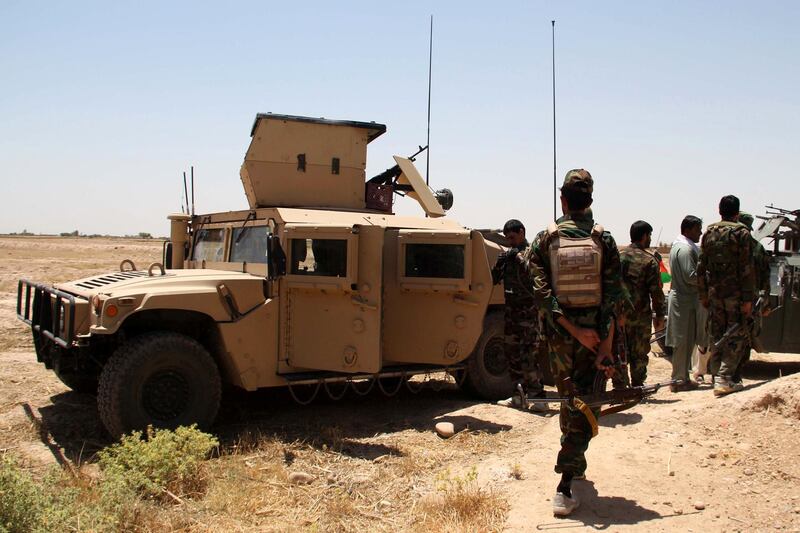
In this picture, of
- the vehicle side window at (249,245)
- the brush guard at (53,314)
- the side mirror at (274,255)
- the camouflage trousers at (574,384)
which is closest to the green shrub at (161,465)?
the brush guard at (53,314)

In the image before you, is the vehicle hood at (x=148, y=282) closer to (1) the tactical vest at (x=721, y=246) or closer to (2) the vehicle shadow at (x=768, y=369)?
(1) the tactical vest at (x=721, y=246)

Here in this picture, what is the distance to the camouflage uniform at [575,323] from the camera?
380 cm

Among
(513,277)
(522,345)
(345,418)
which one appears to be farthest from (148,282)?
(522,345)

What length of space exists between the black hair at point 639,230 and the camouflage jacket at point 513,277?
92cm

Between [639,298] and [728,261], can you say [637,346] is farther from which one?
[728,261]

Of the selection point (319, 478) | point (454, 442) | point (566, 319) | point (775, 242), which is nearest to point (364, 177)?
point (454, 442)

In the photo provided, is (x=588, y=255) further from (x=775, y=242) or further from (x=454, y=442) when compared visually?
(x=775, y=242)

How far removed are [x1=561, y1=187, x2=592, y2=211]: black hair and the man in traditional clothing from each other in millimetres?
2928

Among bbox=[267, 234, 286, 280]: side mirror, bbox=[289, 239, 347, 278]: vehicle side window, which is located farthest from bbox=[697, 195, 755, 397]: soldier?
bbox=[267, 234, 286, 280]: side mirror

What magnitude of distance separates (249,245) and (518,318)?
2345 mm

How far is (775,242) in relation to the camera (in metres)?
8.77

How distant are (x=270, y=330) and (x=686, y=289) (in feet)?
11.9

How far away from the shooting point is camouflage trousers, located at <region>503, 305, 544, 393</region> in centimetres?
619

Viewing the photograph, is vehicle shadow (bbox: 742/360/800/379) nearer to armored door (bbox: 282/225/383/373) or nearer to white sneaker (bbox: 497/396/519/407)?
white sneaker (bbox: 497/396/519/407)
